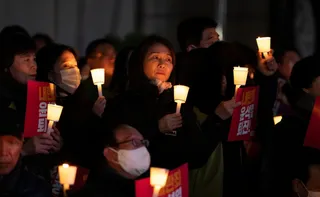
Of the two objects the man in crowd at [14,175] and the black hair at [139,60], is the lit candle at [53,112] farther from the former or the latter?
the black hair at [139,60]

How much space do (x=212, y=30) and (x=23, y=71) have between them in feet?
5.61

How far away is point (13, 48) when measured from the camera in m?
7.98

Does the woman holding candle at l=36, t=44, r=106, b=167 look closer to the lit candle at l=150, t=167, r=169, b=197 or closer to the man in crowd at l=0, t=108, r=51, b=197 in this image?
the man in crowd at l=0, t=108, r=51, b=197

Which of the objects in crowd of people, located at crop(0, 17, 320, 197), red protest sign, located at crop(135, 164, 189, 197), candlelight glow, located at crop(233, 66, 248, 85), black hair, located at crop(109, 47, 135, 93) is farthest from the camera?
black hair, located at crop(109, 47, 135, 93)

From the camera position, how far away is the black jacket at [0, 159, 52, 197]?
6.98 metres

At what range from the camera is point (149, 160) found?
7.16 metres

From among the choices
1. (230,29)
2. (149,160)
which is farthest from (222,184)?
(230,29)

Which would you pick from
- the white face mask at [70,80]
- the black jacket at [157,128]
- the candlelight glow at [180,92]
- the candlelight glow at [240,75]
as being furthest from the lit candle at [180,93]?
the white face mask at [70,80]

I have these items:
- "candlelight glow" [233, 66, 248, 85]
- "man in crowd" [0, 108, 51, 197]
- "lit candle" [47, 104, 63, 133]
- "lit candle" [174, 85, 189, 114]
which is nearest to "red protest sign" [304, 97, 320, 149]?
"candlelight glow" [233, 66, 248, 85]

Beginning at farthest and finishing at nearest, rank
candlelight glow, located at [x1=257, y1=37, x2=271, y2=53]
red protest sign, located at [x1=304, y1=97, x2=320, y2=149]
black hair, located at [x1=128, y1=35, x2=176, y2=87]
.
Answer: candlelight glow, located at [x1=257, y1=37, x2=271, y2=53]
black hair, located at [x1=128, y1=35, x2=176, y2=87]
red protest sign, located at [x1=304, y1=97, x2=320, y2=149]

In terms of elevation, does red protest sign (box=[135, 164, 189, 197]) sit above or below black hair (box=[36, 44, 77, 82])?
below

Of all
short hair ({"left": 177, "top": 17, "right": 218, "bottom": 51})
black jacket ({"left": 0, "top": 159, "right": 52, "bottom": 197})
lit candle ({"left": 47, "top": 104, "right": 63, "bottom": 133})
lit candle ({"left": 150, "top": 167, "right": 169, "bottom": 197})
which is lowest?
black jacket ({"left": 0, "top": 159, "right": 52, "bottom": 197})

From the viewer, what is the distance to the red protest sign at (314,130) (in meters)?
7.46

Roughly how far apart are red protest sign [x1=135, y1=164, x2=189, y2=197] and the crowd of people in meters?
0.21
